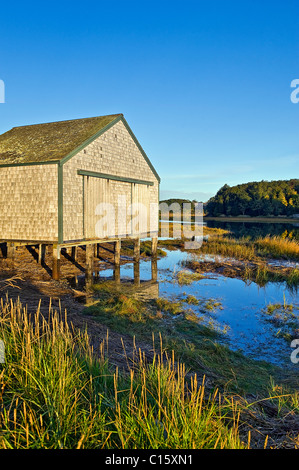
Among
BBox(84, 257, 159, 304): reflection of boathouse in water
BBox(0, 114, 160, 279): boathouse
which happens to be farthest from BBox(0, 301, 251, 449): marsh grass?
BBox(0, 114, 160, 279): boathouse

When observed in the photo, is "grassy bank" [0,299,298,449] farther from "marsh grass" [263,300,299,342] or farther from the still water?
"marsh grass" [263,300,299,342]

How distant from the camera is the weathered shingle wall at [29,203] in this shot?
560 inches

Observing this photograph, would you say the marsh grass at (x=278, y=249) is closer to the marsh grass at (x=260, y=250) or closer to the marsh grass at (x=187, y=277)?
the marsh grass at (x=260, y=250)

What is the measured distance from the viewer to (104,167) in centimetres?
1678

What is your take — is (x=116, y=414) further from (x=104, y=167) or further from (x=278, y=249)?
(x=278, y=249)

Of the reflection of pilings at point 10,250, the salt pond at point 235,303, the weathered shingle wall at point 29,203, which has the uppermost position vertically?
the weathered shingle wall at point 29,203

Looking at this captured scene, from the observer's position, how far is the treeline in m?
87.4

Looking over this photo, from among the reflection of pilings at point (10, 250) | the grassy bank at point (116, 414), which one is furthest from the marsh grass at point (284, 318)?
the reflection of pilings at point (10, 250)

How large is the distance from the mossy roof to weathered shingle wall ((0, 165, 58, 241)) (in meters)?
0.50

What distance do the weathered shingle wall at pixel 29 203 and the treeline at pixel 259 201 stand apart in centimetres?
8077

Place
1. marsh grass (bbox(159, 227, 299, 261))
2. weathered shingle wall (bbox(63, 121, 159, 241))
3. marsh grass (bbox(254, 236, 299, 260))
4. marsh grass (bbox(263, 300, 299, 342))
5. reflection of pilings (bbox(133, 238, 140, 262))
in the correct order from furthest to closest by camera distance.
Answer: marsh grass (bbox(254, 236, 299, 260)), marsh grass (bbox(159, 227, 299, 261)), reflection of pilings (bbox(133, 238, 140, 262)), weathered shingle wall (bbox(63, 121, 159, 241)), marsh grass (bbox(263, 300, 299, 342))

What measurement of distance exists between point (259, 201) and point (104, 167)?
7879 cm
